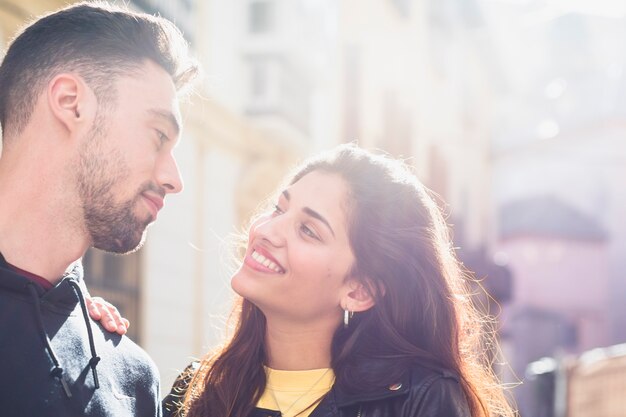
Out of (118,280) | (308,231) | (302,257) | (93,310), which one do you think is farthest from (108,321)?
(118,280)

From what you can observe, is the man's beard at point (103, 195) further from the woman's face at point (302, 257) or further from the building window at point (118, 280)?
the building window at point (118, 280)

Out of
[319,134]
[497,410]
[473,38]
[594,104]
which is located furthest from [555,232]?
[497,410]

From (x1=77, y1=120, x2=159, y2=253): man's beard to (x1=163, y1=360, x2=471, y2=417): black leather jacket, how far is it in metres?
1.03

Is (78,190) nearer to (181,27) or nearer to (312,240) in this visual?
(312,240)

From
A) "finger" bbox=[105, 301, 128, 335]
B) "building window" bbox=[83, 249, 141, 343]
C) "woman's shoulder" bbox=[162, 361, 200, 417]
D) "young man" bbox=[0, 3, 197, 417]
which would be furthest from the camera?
"building window" bbox=[83, 249, 141, 343]

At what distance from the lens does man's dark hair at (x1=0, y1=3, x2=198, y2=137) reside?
10.0 feet

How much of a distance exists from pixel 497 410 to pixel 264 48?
6974 millimetres

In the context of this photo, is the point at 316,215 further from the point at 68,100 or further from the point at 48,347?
the point at 48,347

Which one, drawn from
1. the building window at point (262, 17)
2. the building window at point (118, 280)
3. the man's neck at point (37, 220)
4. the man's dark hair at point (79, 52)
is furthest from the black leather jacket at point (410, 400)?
the building window at point (262, 17)

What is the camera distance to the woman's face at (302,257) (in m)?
3.69

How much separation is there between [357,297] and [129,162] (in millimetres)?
1215

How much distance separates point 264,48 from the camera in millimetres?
10273

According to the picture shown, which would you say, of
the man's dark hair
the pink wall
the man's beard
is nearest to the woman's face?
the man's beard

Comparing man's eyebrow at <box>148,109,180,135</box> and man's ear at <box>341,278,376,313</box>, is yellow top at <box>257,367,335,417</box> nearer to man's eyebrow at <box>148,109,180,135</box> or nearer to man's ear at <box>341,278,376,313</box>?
man's ear at <box>341,278,376,313</box>
